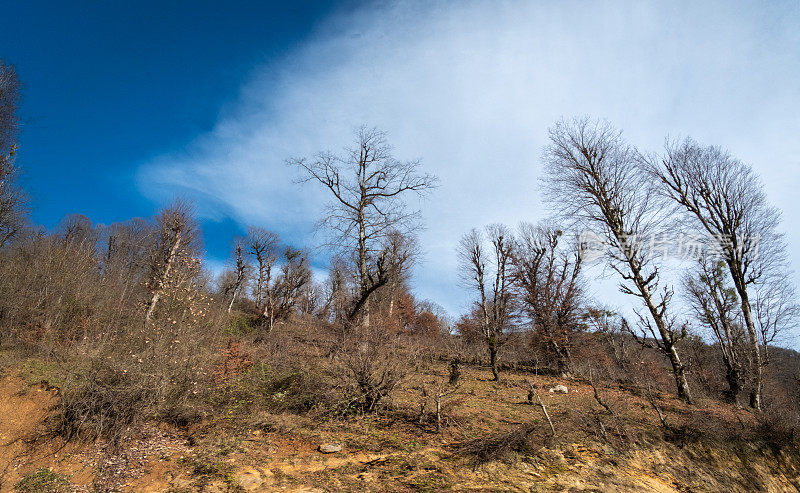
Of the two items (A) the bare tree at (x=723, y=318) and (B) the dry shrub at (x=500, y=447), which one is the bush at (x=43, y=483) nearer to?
(B) the dry shrub at (x=500, y=447)

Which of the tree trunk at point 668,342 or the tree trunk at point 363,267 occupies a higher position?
the tree trunk at point 363,267

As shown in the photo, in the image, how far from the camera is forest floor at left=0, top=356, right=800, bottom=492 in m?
4.59

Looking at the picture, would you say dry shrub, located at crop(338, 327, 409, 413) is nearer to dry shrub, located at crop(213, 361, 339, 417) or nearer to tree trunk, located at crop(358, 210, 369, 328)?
dry shrub, located at crop(213, 361, 339, 417)

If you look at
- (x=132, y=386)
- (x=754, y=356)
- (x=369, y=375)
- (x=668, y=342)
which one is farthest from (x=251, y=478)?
(x=754, y=356)

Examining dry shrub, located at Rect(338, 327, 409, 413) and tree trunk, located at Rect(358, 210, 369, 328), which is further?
tree trunk, located at Rect(358, 210, 369, 328)

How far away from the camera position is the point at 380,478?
452 cm

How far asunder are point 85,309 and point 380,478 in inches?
565

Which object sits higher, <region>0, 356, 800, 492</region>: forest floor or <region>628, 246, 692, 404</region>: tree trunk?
<region>628, 246, 692, 404</region>: tree trunk

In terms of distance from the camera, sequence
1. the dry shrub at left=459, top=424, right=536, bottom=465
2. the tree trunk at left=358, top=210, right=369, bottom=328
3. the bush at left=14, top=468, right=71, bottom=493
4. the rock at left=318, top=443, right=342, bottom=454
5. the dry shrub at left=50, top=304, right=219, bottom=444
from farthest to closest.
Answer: the tree trunk at left=358, top=210, right=369, bottom=328 < the dry shrub at left=50, top=304, right=219, bottom=444 < the rock at left=318, top=443, right=342, bottom=454 < the dry shrub at left=459, top=424, right=536, bottom=465 < the bush at left=14, top=468, right=71, bottom=493

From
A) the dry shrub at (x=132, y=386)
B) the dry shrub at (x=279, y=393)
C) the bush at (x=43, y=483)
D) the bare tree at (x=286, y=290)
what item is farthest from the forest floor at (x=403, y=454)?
the bare tree at (x=286, y=290)

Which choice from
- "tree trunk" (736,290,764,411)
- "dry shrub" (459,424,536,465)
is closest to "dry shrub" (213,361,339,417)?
"dry shrub" (459,424,536,465)

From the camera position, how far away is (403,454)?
5.27m

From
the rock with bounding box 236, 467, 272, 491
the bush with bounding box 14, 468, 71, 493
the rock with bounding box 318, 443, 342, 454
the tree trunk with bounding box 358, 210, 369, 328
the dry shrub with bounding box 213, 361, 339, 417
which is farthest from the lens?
the tree trunk with bounding box 358, 210, 369, 328

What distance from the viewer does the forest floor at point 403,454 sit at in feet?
15.0
